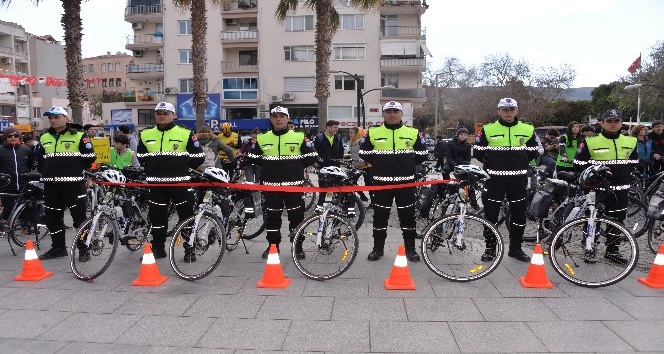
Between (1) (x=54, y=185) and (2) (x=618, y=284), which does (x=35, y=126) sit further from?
(2) (x=618, y=284)

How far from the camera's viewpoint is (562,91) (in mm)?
58875

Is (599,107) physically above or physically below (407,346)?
above

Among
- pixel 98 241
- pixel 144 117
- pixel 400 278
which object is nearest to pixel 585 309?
pixel 400 278

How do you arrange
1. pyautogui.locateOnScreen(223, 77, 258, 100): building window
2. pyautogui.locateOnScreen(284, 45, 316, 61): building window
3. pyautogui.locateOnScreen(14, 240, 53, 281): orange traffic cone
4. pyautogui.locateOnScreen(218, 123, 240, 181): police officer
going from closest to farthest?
pyautogui.locateOnScreen(14, 240, 53, 281): orange traffic cone → pyautogui.locateOnScreen(218, 123, 240, 181): police officer → pyautogui.locateOnScreen(284, 45, 316, 61): building window → pyautogui.locateOnScreen(223, 77, 258, 100): building window

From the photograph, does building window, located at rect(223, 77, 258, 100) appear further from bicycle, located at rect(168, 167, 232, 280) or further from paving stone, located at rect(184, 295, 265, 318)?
paving stone, located at rect(184, 295, 265, 318)

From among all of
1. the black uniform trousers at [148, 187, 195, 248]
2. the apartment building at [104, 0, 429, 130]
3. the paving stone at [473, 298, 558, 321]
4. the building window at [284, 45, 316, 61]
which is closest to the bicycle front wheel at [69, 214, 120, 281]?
the black uniform trousers at [148, 187, 195, 248]

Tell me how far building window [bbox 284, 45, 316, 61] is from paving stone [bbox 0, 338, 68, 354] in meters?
41.5

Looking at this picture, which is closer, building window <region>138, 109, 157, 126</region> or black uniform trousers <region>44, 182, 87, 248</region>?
black uniform trousers <region>44, 182, 87, 248</region>

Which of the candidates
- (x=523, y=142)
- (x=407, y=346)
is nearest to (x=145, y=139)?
(x=407, y=346)

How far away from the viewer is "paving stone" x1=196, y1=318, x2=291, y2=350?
4215 mm

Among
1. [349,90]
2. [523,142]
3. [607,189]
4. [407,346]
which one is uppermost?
[349,90]

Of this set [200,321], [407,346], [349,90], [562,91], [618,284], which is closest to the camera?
[407,346]

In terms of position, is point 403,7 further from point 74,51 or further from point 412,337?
point 412,337

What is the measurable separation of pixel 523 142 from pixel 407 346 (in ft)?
11.0
